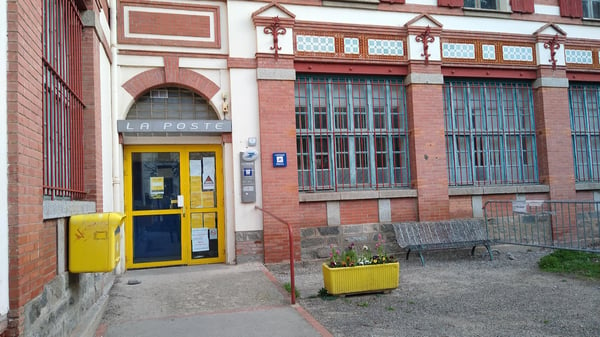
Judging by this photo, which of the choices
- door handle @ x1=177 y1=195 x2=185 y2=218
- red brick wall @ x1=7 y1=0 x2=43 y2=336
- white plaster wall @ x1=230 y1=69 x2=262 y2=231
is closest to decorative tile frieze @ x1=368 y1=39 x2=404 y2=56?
white plaster wall @ x1=230 y1=69 x2=262 y2=231

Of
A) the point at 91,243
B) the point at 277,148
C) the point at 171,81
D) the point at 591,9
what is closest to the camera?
the point at 91,243

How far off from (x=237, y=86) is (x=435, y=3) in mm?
4732

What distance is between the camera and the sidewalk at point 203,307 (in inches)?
189

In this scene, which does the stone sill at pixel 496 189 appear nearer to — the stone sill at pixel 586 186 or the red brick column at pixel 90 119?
the stone sill at pixel 586 186

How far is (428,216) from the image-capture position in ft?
30.0

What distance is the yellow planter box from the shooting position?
239 inches

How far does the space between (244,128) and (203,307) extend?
3670 mm

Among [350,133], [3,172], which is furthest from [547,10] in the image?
[3,172]

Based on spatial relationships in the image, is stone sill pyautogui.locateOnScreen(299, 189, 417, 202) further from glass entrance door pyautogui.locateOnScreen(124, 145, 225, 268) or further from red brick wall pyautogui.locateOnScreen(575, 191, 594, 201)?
red brick wall pyautogui.locateOnScreen(575, 191, 594, 201)

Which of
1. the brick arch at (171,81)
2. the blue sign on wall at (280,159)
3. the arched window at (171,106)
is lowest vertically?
the blue sign on wall at (280,159)

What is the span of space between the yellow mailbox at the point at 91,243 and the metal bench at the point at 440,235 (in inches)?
224

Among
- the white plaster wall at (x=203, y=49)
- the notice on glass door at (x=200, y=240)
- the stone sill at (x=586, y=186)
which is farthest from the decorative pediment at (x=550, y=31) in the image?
the notice on glass door at (x=200, y=240)

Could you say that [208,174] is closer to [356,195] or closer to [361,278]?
[356,195]

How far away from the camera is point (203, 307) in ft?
18.5
